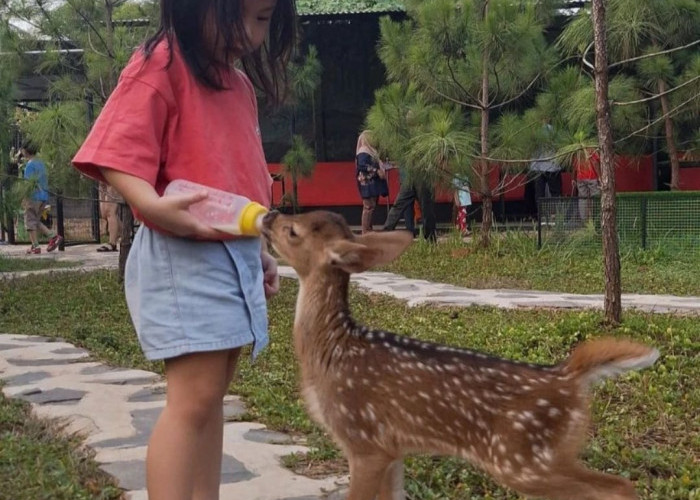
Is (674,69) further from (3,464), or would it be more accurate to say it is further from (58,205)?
(3,464)

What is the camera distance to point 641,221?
397 inches

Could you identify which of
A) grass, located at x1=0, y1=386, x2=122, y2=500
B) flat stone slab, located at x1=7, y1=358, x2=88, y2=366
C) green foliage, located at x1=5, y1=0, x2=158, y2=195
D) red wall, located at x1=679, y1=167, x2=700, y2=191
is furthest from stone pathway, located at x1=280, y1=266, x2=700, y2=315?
red wall, located at x1=679, y1=167, x2=700, y2=191

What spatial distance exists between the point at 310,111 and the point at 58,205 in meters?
3.90

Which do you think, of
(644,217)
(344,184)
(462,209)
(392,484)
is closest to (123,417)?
(392,484)

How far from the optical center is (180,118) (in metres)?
2.56

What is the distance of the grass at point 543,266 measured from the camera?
8.32 m

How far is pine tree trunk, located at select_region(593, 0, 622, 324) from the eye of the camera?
5660 mm

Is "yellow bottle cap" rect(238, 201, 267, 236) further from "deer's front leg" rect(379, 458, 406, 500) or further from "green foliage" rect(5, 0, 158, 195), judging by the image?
"green foliage" rect(5, 0, 158, 195)

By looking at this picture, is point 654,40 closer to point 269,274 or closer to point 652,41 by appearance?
point 652,41

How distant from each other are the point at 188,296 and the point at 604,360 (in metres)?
1.20

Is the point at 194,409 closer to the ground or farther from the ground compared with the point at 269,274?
closer to the ground

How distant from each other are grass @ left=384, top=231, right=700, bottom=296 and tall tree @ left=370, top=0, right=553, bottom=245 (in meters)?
0.44

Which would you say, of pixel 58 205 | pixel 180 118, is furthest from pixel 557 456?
pixel 58 205

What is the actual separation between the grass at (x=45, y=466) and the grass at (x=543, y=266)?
4996mm
